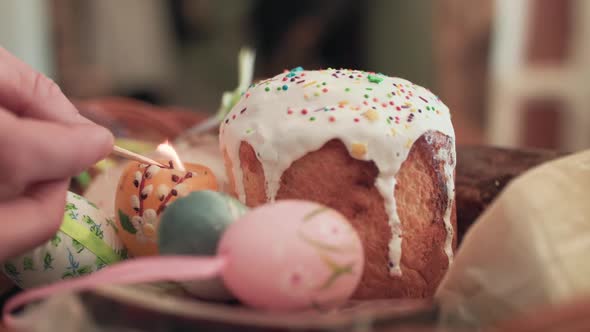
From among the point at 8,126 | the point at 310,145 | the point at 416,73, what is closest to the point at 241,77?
the point at 310,145

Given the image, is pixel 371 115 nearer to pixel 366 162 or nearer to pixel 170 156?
pixel 366 162

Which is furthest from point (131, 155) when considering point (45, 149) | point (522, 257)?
point (522, 257)

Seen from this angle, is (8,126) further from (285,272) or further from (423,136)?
(423,136)

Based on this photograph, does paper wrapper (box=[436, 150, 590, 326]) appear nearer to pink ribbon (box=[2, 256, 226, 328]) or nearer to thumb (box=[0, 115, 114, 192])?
pink ribbon (box=[2, 256, 226, 328])

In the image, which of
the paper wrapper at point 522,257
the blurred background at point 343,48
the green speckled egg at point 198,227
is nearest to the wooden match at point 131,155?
the green speckled egg at point 198,227

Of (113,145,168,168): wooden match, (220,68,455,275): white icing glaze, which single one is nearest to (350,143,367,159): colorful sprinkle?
(220,68,455,275): white icing glaze
